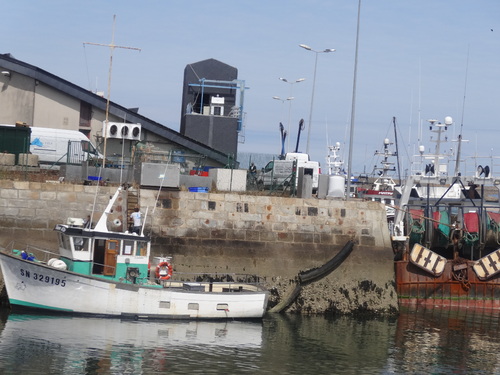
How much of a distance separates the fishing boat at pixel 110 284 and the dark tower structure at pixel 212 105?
764 inches

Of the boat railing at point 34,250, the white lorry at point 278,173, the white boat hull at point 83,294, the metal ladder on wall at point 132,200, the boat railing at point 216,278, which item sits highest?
the white lorry at point 278,173

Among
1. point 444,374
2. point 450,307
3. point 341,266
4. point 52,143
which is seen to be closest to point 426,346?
point 444,374

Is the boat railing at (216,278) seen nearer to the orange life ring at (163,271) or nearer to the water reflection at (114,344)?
the orange life ring at (163,271)

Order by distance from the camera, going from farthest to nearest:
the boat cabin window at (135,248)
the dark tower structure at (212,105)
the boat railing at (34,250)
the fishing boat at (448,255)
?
1. the dark tower structure at (212,105)
2. the fishing boat at (448,255)
3. the boat railing at (34,250)
4. the boat cabin window at (135,248)

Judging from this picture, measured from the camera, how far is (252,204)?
27.7 m

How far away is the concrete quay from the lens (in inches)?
1027

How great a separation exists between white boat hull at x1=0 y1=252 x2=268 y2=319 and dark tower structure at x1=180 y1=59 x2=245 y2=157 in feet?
66.5

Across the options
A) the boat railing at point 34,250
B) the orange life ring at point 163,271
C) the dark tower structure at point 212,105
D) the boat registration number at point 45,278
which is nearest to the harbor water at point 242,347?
the boat registration number at point 45,278

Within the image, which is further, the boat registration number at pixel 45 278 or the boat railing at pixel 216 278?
the boat railing at pixel 216 278

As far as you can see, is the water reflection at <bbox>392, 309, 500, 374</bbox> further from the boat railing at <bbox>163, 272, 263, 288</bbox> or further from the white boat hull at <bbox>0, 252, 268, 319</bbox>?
the white boat hull at <bbox>0, 252, 268, 319</bbox>

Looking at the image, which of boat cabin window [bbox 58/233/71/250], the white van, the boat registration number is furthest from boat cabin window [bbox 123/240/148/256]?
the white van

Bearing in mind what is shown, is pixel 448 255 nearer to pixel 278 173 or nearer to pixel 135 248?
pixel 278 173

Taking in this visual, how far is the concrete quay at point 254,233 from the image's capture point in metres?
26.1

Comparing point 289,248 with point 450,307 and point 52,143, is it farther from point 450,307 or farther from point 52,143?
point 52,143
